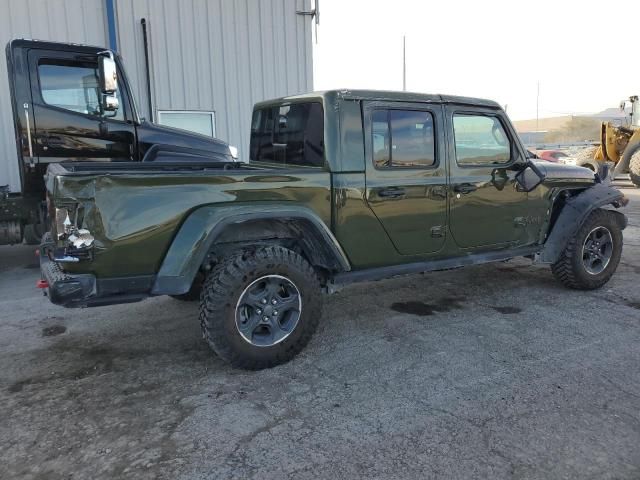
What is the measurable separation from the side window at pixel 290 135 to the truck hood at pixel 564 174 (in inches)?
90.7

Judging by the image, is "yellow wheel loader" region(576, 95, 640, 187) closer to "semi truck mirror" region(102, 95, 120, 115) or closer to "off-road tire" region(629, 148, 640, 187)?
"off-road tire" region(629, 148, 640, 187)

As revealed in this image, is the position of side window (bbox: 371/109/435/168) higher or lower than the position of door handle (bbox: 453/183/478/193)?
higher

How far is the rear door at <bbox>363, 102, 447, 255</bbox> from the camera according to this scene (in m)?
3.97

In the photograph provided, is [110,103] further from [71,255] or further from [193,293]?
[71,255]

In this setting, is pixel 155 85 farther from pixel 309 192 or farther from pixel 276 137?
pixel 309 192

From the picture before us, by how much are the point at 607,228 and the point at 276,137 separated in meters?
3.47

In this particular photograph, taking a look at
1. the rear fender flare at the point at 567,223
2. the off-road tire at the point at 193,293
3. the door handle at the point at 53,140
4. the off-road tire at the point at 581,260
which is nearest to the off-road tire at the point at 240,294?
the off-road tire at the point at 193,293

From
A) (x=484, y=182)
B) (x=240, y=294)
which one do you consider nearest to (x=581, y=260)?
(x=484, y=182)

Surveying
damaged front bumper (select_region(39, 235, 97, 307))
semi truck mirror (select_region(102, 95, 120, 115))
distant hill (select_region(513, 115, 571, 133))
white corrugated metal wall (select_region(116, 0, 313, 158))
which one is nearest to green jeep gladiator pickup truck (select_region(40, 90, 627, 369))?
damaged front bumper (select_region(39, 235, 97, 307))

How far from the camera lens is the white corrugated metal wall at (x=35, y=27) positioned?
8.05m

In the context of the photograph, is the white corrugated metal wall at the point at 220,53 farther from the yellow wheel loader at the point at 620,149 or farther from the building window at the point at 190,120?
the yellow wheel loader at the point at 620,149

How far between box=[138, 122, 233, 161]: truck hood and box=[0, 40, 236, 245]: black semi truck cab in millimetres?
32

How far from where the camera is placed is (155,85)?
9305mm

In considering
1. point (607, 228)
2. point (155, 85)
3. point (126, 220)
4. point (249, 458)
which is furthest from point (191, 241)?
point (155, 85)
